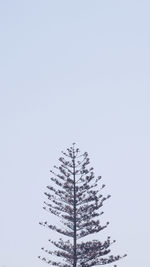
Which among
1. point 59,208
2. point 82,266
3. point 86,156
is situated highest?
point 86,156

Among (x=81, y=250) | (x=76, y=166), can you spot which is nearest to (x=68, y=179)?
(x=76, y=166)

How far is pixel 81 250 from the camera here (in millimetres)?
46688

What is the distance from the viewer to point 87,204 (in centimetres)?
4769

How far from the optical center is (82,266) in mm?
46719

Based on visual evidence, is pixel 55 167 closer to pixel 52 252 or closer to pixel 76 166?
pixel 76 166

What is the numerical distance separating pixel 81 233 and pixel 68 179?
3.46 meters

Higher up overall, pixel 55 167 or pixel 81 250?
pixel 55 167

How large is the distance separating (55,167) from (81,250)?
17.9ft

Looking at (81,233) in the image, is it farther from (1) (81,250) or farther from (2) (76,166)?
(2) (76,166)

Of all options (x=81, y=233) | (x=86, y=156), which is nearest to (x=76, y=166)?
(x=86, y=156)

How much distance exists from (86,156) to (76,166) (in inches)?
35.5

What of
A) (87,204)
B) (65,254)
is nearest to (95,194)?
(87,204)

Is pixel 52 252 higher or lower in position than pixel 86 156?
lower

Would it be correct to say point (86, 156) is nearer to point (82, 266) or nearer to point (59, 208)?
point (59, 208)
